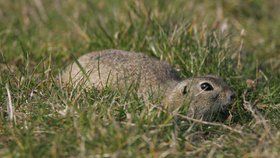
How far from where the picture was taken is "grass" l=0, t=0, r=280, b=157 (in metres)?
4.12

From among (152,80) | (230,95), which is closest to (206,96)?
(230,95)

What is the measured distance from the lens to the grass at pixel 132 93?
13.5 feet

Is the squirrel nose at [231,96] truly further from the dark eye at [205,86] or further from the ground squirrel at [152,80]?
the dark eye at [205,86]

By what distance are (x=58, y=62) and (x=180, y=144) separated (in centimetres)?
246

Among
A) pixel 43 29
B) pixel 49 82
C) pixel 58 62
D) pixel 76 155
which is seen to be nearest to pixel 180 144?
pixel 76 155

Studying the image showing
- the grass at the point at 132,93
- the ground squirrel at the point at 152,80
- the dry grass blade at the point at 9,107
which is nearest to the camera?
the grass at the point at 132,93

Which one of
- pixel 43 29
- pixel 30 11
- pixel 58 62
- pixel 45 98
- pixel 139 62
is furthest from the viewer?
pixel 30 11

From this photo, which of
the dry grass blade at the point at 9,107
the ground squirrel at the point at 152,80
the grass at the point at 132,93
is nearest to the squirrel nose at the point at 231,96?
the ground squirrel at the point at 152,80

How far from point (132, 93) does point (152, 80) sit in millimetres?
599

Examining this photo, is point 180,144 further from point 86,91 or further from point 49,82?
point 49,82

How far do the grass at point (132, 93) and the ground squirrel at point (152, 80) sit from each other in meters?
0.19

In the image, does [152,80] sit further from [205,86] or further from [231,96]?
[231,96]

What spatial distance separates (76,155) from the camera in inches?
157

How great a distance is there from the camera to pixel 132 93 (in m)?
4.93
